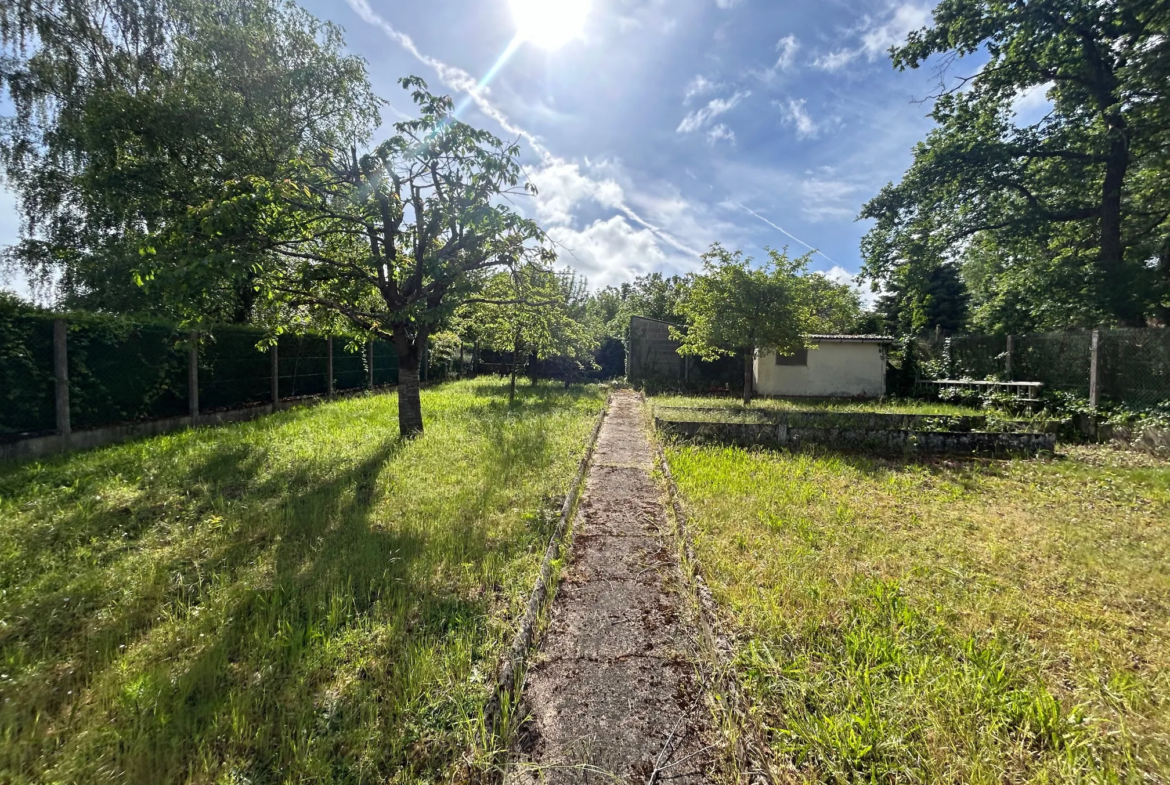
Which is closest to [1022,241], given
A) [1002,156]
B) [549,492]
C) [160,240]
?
[1002,156]

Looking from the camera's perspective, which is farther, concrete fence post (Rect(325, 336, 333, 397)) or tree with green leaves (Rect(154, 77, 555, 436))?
concrete fence post (Rect(325, 336, 333, 397))

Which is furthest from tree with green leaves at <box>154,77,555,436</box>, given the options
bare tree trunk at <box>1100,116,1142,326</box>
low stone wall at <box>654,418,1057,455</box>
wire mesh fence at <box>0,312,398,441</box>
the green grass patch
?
bare tree trunk at <box>1100,116,1142,326</box>

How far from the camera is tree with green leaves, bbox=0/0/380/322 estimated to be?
31.8 ft

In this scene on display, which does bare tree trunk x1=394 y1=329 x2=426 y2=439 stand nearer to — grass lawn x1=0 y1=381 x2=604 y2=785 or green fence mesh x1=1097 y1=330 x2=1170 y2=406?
grass lawn x1=0 y1=381 x2=604 y2=785

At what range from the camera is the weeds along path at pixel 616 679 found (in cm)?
164

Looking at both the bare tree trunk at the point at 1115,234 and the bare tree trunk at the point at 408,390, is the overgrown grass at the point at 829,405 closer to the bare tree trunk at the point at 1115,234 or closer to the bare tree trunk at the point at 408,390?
the bare tree trunk at the point at 1115,234

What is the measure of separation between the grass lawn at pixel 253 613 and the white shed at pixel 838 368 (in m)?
12.5

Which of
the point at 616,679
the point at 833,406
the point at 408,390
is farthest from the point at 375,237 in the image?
the point at 833,406

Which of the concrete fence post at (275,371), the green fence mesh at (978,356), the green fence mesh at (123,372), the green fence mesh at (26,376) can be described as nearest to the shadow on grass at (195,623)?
the green fence mesh at (26,376)

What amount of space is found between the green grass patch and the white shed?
0.91 meters

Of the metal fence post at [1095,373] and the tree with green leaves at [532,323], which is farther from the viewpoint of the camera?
the tree with green leaves at [532,323]

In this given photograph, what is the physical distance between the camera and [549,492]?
4.52m

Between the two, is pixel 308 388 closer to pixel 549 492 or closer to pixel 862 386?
pixel 549 492

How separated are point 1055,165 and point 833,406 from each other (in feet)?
29.7
